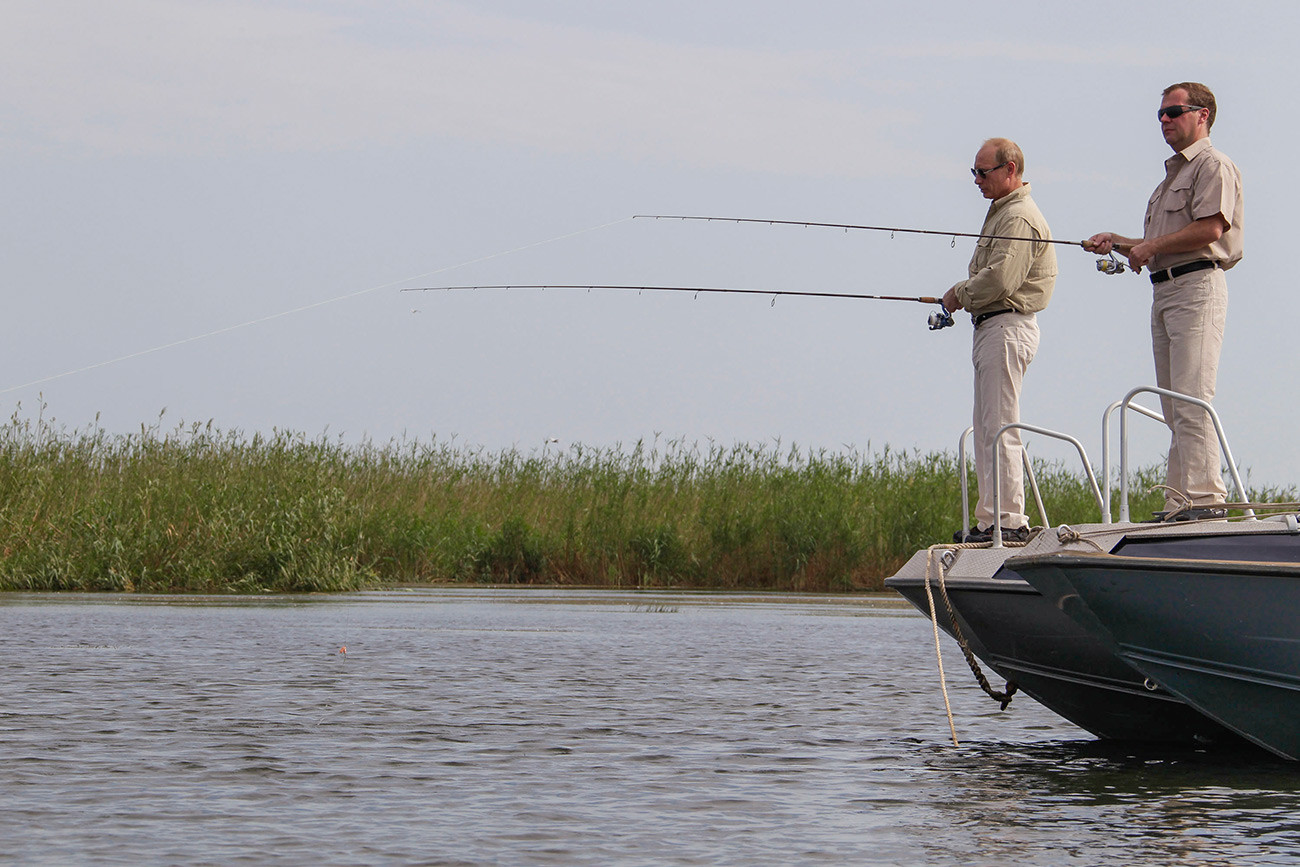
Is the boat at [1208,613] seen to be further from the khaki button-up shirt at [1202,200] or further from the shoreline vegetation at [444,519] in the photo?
the shoreline vegetation at [444,519]

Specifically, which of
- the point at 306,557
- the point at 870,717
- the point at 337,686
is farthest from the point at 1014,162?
the point at 306,557

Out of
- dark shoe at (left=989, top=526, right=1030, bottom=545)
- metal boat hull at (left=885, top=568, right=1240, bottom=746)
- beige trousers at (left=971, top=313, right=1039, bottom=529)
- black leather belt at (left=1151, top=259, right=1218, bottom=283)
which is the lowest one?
metal boat hull at (left=885, top=568, right=1240, bottom=746)

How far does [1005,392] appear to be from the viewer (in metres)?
7.20

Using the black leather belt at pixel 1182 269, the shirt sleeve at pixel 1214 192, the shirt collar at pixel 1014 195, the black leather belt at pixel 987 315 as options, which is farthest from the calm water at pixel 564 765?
the shirt collar at pixel 1014 195

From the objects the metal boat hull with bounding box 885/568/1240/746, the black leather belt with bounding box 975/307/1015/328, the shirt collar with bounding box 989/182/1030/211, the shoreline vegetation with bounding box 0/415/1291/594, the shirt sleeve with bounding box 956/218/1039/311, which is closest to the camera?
the metal boat hull with bounding box 885/568/1240/746

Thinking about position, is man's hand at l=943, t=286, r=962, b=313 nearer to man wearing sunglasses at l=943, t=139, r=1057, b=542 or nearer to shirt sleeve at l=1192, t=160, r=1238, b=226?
man wearing sunglasses at l=943, t=139, r=1057, b=542

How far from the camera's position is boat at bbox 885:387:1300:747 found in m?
5.86

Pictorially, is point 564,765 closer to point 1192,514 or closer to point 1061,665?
point 1061,665

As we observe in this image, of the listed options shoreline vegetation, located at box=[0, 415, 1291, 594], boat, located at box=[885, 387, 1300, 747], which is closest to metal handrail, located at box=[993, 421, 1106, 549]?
boat, located at box=[885, 387, 1300, 747]

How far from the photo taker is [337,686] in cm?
825

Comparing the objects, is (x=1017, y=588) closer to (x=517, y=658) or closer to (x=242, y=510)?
(x=517, y=658)

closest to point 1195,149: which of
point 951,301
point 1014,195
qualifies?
point 1014,195

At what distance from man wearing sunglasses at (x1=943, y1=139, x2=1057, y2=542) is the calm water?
1.02 m

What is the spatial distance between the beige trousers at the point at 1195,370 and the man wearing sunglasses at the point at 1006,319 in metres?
0.57
